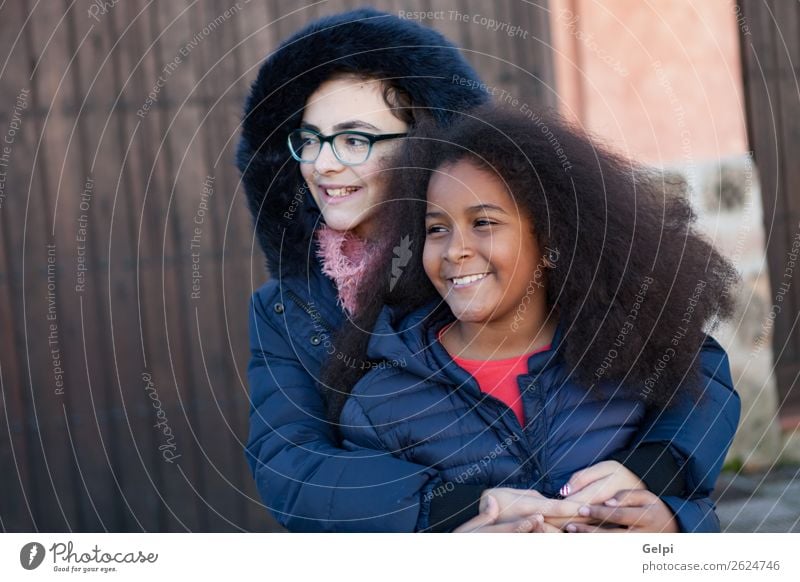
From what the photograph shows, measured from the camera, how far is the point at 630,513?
1374 mm

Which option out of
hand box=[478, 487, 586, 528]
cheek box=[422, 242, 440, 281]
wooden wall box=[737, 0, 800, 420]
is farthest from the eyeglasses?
wooden wall box=[737, 0, 800, 420]

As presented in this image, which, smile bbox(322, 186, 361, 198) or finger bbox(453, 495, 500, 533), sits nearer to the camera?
finger bbox(453, 495, 500, 533)

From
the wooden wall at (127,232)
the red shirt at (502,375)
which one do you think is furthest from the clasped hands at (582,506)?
the wooden wall at (127,232)

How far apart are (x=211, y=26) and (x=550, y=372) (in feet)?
4.71

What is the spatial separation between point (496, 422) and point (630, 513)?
0.69 ft

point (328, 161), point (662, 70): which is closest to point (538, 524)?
point (328, 161)

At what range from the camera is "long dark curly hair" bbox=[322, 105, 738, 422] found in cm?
136

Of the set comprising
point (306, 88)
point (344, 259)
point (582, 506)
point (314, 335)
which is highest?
point (306, 88)

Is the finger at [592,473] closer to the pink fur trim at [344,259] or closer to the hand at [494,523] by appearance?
the hand at [494,523]

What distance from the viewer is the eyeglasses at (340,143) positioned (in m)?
1.54

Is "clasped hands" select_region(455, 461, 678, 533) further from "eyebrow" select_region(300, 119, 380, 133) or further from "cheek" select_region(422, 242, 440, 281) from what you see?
"eyebrow" select_region(300, 119, 380, 133)

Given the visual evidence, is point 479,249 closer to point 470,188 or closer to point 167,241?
point 470,188

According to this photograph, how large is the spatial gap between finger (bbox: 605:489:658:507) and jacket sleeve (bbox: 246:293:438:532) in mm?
229
